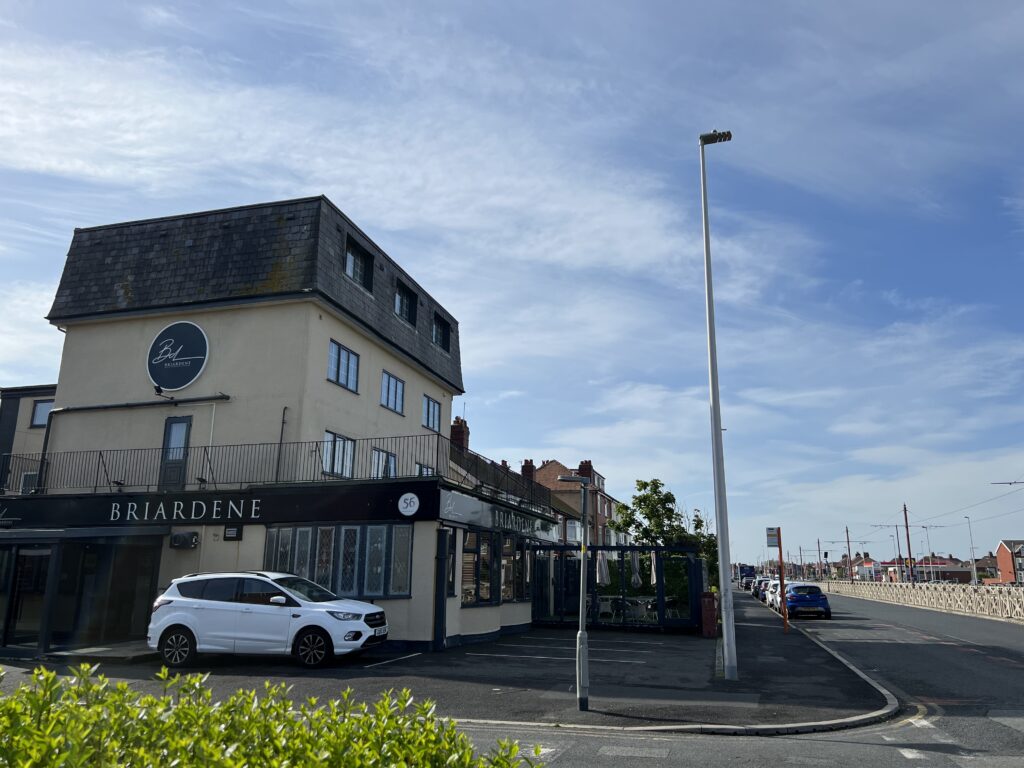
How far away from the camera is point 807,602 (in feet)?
108

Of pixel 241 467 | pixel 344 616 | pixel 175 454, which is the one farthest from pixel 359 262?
pixel 344 616

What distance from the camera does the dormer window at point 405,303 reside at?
85.9 feet

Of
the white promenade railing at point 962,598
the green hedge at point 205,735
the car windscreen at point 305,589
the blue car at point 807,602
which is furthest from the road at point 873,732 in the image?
the white promenade railing at point 962,598

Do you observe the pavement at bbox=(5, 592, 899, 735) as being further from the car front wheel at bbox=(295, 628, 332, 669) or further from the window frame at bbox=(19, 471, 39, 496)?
the window frame at bbox=(19, 471, 39, 496)

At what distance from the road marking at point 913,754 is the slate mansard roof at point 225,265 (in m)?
→ 16.9

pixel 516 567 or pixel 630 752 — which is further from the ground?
pixel 516 567

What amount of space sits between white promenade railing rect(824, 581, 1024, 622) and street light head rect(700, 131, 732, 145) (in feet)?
85.4

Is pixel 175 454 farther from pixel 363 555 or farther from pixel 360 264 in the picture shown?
pixel 360 264

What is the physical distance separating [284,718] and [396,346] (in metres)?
21.1

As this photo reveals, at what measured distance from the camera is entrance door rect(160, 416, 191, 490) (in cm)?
2141

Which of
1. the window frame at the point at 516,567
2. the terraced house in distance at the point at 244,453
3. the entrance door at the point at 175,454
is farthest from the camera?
the window frame at the point at 516,567

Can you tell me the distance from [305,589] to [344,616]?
138cm

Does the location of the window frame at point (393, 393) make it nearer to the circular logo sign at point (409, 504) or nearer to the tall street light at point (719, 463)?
the circular logo sign at point (409, 504)

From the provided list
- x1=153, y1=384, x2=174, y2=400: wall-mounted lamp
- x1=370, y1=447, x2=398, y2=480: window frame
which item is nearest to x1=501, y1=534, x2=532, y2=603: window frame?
x1=370, y1=447, x2=398, y2=480: window frame
